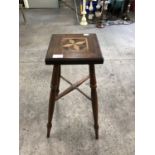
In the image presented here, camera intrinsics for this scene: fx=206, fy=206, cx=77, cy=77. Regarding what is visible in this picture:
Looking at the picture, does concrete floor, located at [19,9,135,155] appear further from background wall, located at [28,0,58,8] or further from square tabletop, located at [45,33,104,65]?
background wall, located at [28,0,58,8]

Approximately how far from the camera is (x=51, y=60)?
123cm

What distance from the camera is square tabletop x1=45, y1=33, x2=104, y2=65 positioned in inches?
48.4

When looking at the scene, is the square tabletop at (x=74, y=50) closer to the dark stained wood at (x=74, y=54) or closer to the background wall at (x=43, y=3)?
the dark stained wood at (x=74, y=54)

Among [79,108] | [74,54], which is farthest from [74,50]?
[79,108]

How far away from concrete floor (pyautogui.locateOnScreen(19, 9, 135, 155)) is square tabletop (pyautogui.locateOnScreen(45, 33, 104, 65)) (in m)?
0.61

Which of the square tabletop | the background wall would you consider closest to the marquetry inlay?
the square tabletop

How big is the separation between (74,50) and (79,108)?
0.64 metres

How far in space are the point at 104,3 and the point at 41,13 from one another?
58.5 inches

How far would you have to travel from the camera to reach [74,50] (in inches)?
52.6

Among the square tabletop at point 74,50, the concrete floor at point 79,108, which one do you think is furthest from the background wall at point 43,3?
the square tabletop at point 74,50

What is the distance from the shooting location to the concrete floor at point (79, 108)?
4.82 feet

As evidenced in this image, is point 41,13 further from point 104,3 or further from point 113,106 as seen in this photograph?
point 113,106
